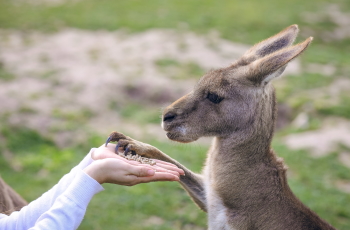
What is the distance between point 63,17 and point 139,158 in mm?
8907

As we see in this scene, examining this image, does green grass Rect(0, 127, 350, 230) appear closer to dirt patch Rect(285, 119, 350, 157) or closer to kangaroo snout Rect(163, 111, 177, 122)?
dirt patch Rect(285, 119, 350, 157)

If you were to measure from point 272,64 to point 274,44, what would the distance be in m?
0.62

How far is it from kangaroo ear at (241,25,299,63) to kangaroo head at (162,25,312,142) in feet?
0.42

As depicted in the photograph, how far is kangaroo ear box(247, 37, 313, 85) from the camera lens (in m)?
2.46

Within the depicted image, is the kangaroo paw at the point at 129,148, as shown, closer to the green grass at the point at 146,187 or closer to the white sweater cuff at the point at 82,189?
the white sweater cuff at the point at 82,189

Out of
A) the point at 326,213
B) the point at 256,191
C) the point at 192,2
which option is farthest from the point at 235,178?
the point at 192,2

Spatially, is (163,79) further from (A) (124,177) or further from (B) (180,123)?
(A) (124,177)

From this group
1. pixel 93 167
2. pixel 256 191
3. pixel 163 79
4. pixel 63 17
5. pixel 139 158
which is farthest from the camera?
pixel 63 17

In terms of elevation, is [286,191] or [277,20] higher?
[277,20]

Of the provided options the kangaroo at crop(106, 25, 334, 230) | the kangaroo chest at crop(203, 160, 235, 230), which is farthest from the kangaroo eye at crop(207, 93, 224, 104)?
the kangaroo chest at crop(203, 160, 235, 230)

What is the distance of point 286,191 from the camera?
2.88 meters

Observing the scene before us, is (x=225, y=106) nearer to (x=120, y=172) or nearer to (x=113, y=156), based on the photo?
(x=113, y=156)

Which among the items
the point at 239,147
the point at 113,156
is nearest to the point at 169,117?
the point at 239,147

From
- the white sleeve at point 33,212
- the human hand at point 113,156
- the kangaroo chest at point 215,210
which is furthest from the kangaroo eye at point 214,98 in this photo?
the white sleeve at point 33,212
